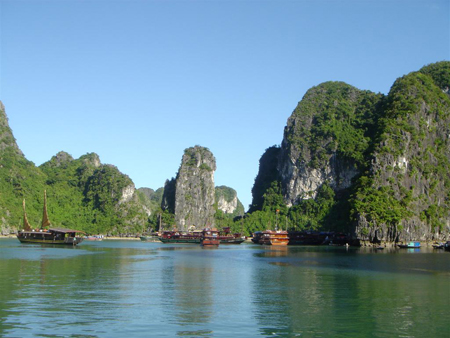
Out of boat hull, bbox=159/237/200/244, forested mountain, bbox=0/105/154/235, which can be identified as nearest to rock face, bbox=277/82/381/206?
boat hull, bbox=159/237/200/244

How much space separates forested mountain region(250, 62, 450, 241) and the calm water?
74.8 metres

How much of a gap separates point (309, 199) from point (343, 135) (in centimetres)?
2290

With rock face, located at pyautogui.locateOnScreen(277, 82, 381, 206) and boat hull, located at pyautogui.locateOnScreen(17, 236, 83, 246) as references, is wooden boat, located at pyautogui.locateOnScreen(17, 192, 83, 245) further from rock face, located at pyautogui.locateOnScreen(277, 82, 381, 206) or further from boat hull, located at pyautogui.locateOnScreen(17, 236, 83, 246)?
rock face, located at pyautogui.locateOnScreen(277, 82, 381, 206)

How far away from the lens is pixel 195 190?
18675cm

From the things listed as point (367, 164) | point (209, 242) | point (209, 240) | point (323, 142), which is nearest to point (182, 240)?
point (209, 240)

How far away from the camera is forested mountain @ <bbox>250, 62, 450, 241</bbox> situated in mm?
119938

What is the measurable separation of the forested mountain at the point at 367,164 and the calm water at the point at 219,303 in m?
74.8

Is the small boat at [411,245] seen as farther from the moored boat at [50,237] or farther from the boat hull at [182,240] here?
the moored boat at [50,237]

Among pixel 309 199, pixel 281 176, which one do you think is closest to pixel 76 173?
pixel 281 176

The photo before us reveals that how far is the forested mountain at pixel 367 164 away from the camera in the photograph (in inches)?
4722

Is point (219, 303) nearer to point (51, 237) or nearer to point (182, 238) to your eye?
point (51, 237)

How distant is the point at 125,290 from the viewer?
3525 centimetres

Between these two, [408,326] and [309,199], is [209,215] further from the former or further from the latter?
[408,326]

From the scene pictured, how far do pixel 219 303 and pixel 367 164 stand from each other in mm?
105759
